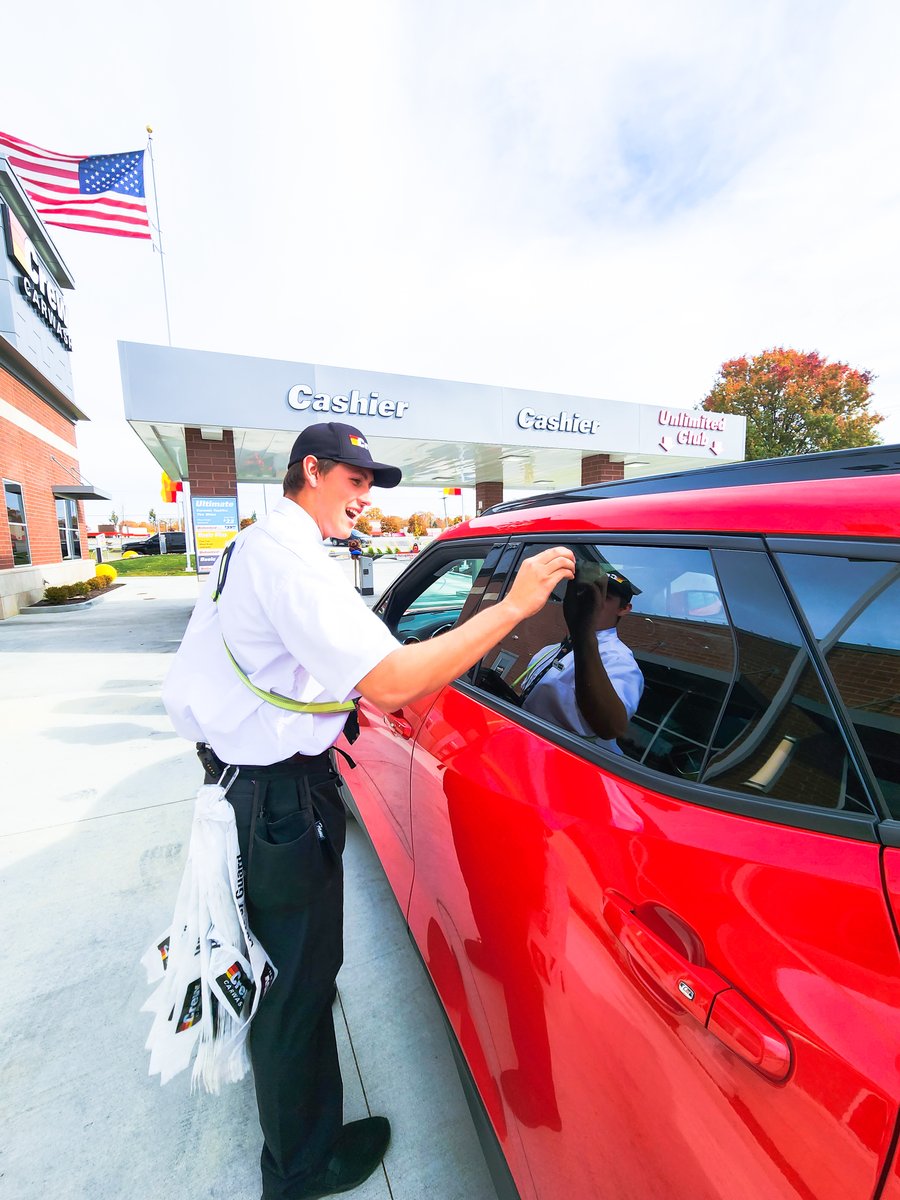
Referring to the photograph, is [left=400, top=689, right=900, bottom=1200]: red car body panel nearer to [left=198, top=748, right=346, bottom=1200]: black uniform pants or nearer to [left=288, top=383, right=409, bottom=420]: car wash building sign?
[left=198, top=748, right=346, bottom=1200]: black uniform pants

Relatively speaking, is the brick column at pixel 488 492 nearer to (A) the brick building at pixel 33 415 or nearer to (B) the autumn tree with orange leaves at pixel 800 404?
(A) the brick building at pixel 33 415

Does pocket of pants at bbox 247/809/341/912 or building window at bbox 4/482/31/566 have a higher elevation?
building window at bbox 4/482/31/566

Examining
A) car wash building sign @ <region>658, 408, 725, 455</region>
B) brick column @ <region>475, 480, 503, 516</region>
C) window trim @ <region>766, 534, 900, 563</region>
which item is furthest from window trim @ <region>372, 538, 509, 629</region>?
brick column @ <region>475, 480, 503, 516</region>

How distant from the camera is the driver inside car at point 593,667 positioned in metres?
1.29

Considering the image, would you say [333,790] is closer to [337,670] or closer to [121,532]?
[337,670]

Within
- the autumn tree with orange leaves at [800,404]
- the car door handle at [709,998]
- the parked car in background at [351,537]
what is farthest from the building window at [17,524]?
the autumn tree with orange leaves at [800,404]

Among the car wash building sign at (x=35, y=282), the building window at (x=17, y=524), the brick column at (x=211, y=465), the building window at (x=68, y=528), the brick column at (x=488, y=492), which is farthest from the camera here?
the building window at (x=68, y=528)

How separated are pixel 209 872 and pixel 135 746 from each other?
153 inches

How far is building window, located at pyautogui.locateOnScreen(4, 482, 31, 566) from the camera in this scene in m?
12.5

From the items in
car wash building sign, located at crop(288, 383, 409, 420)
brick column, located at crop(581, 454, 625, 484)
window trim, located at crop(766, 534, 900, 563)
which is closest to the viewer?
A: window trim, located at crop(766, 534, 900, 563)

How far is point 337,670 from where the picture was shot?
1076mm

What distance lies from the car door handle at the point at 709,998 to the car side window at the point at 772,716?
25cm

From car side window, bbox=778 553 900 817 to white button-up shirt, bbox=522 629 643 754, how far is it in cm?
46

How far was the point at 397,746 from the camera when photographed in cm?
193
